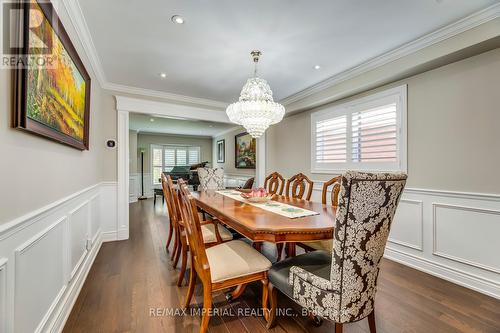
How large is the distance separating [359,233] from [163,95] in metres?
3.89

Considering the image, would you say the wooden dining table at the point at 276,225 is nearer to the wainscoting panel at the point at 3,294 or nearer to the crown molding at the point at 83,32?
the wainscoting panel at the point at 3,294

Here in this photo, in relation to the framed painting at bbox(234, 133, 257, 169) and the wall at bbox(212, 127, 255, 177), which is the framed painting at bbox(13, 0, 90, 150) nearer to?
the framed painting at bbox(234, 133, 257, 169)

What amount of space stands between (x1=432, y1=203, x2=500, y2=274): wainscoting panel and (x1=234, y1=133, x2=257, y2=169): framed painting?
4023mm

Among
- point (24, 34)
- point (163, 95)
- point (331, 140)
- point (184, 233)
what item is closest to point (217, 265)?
point (184, 233)

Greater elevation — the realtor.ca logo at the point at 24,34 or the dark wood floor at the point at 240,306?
the realtor.ca logo at the point at 24,34

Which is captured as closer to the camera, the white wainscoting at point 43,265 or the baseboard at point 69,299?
the white wainscoting at point 43,265

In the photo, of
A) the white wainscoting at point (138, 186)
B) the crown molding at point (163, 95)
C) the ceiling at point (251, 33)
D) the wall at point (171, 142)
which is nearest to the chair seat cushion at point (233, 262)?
the ceiling at point (251, 33)

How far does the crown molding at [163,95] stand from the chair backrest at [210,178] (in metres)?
1.33

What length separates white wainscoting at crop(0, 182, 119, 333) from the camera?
40.3 inches

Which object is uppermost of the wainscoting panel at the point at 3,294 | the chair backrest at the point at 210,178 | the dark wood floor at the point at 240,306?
the chair backrest at the point at 210,178

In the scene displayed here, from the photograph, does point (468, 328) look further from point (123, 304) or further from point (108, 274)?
point (108, 274)

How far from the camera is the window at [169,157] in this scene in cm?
846

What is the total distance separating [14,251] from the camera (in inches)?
41.8

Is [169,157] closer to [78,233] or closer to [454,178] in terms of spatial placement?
[78,233]
